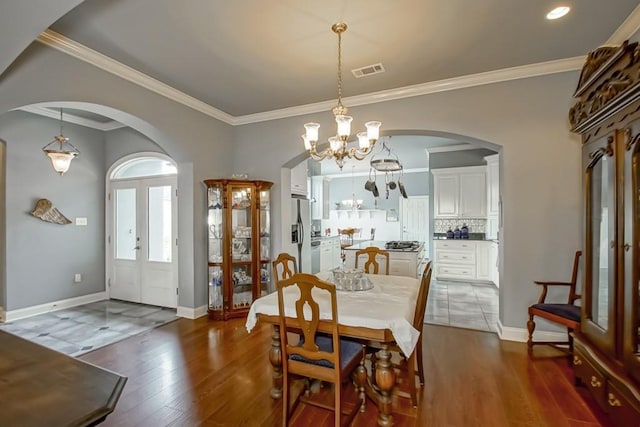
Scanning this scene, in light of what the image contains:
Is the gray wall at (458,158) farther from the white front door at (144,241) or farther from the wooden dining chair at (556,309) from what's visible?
the white front door at (144,241)

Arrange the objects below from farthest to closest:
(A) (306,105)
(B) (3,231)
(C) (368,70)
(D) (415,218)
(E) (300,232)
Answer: (D) (415,218)
(E) (300,232)
(A) (306,105)
(B) (3,231)
(C) (368,70)

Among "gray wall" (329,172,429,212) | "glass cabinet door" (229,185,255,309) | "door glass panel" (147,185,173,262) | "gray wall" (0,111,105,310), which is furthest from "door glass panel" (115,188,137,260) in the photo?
"gray wall" (329,172,429,212)

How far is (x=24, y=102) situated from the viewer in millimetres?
2566

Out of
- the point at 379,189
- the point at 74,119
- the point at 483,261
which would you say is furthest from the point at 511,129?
the point at 379,189

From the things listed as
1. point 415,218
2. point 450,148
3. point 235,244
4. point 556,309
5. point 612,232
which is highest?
point 450,148

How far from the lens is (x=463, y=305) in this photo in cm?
489

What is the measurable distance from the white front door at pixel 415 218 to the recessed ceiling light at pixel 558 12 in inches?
297

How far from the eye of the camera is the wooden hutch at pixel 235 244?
431 centimetres

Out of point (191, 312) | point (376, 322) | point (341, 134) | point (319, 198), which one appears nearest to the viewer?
point (376, 322)

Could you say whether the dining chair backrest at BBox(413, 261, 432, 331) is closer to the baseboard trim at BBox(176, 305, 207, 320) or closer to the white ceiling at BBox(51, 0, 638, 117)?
the white ceiling at BBox(51, 0, 638, 117)

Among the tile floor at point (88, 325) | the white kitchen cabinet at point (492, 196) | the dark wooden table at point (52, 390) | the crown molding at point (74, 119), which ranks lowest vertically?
the tile floor at point (88, 325)

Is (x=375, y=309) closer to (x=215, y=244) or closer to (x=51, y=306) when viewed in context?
(x=215, y=244)

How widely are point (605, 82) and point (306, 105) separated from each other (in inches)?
128

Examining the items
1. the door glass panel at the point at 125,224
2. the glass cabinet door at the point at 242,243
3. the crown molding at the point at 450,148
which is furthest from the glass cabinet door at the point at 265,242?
the crown molding at the point at 450,148
